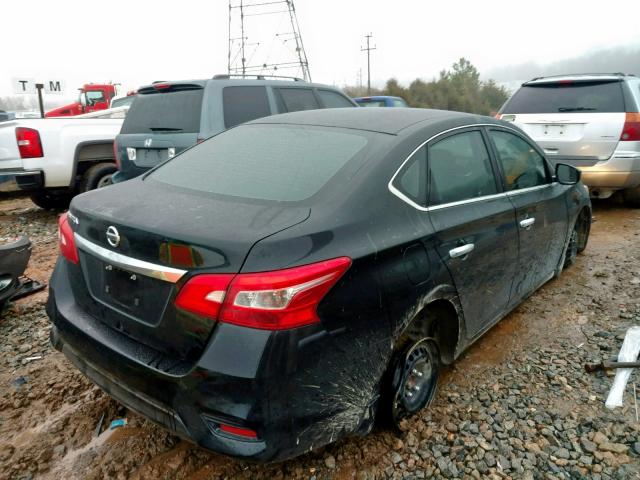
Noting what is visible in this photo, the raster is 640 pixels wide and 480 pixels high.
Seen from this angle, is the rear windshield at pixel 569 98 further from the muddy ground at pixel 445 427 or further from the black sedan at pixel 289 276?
the black sedan at pixel 289 276

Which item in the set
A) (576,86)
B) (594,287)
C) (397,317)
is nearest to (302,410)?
(397,317)

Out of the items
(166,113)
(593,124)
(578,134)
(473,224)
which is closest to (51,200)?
(166,113)

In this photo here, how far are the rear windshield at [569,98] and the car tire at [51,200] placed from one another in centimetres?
679

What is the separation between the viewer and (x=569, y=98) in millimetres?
6148

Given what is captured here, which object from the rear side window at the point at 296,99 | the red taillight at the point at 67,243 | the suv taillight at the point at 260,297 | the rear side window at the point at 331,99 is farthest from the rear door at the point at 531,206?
the rear side window at the point at 331,99

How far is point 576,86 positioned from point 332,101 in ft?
10.5

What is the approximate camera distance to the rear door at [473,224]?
7.83 feet

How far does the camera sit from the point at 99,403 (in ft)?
8.62

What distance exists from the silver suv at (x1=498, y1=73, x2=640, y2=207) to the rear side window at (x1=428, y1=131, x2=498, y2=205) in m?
3.75

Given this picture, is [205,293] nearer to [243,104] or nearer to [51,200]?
[243,104]

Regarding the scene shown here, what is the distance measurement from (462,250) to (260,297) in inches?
47.9

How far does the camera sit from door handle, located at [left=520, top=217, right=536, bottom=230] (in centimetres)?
304

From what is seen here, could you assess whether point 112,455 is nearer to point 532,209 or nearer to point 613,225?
point 532,209

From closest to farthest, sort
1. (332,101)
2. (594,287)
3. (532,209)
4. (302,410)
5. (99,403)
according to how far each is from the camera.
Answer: (302,410)
(99,403)
(532,209)
(594,287)
(332,101)
